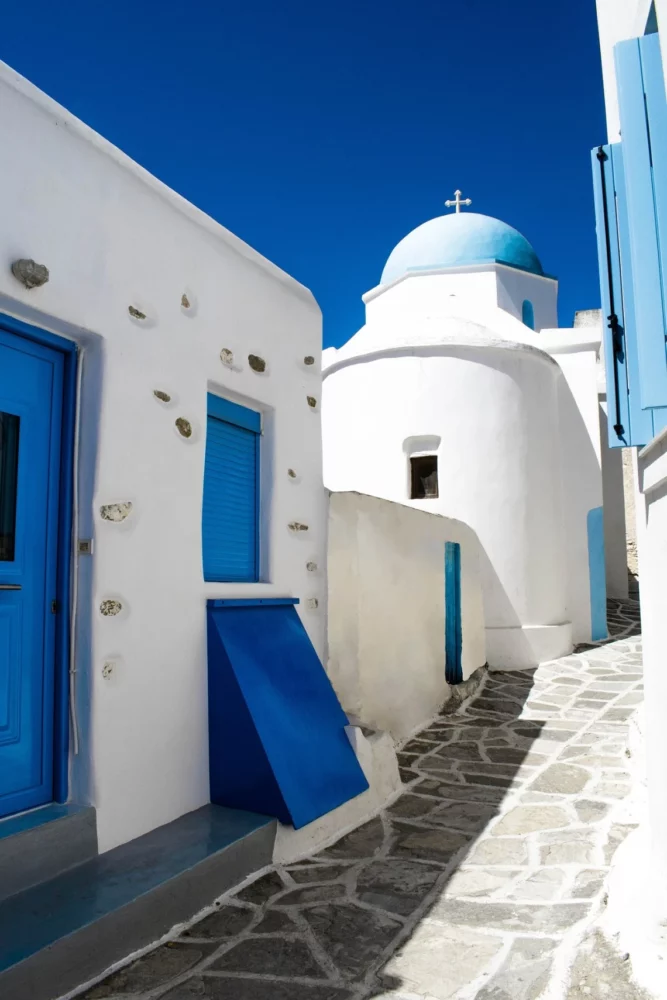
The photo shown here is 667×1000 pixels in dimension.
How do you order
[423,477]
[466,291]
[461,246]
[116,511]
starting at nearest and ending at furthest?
1. [116,511]
2. [423,477]
3. [466,291]
4. [461,246]

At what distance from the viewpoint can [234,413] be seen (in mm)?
4699

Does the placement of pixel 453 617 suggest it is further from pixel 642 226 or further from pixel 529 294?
pixel 529 294

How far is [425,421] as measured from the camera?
11.0 metres

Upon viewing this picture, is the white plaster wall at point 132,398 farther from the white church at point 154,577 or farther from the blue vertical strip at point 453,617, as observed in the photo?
the blue vertical strip at point 453,617

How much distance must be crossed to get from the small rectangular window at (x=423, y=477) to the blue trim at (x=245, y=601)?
6327mm

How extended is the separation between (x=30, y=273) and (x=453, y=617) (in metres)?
6.90

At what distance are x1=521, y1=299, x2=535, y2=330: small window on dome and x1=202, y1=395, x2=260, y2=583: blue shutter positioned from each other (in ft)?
36.9

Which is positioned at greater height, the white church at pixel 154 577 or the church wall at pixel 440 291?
the church wall at pixel 440 291

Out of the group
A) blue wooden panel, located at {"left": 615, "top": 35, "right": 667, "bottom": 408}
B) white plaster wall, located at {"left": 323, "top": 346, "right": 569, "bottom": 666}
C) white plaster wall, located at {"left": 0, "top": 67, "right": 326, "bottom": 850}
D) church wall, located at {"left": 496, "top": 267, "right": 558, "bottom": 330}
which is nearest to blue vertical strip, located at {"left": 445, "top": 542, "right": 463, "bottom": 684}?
white plaster wall, located at {"left": 323, "top": 346, "right": 569, "bottom": 666}

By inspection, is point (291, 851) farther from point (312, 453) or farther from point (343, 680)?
point (312, 453)

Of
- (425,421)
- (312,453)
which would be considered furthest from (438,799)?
(425,421)

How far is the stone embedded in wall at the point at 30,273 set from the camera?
316 cm

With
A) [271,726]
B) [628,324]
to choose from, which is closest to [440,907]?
[271,726]

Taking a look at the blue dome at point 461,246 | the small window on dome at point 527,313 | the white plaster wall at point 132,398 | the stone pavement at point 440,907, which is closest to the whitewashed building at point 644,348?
the stone pavement at point 440,907
